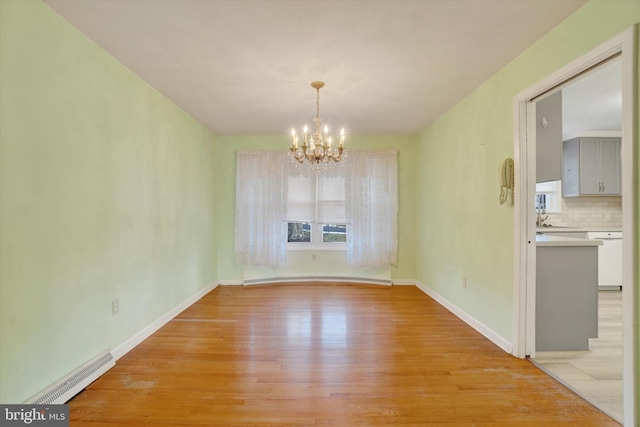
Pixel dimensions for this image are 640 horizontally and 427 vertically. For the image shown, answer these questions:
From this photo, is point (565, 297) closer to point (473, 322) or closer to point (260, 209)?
point (473, 322)

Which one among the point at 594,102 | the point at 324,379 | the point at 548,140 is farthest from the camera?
the point at 594,102

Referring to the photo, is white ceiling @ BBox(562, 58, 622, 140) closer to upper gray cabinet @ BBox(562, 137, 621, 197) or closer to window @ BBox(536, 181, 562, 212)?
upper gray cabinet @ BBox(562, 137, 621, 197)

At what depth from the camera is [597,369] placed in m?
2.30

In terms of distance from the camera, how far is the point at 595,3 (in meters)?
1.75

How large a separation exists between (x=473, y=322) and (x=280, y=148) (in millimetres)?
3673

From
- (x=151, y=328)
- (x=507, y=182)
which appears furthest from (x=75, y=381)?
(x=507, y=182)

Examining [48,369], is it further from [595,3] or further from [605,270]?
[605,270]

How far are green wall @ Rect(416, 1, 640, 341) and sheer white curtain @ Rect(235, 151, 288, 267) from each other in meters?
2.40

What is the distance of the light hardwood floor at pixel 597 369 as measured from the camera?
1944mm

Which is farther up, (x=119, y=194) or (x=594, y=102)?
(x=594, y=102)

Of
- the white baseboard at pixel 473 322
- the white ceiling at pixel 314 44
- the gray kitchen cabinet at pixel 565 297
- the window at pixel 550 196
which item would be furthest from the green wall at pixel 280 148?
the gray kitchen cabinet at pixel 565 297

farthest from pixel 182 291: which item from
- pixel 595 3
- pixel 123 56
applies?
pixel 595 3

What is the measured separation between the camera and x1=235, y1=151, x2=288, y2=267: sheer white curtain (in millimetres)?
4852

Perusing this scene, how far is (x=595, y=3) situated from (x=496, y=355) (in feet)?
8.53
